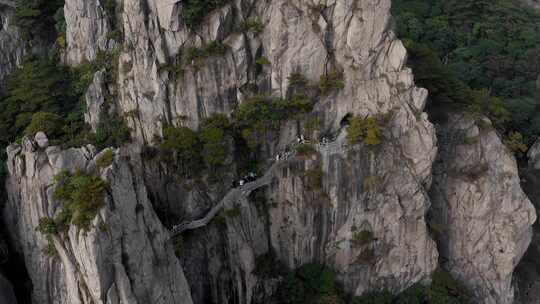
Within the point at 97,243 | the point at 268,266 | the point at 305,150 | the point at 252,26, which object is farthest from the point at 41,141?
the point at 268,266

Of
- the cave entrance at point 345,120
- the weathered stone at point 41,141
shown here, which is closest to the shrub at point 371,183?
the cave entrance at point 345,120

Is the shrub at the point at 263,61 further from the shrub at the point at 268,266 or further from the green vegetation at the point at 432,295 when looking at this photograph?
the green vegetation at the point at 432,295

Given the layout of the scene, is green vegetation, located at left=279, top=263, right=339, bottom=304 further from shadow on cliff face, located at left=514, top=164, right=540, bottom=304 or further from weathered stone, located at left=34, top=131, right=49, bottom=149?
weathered stone, located at left=34, top=131, right=49, bottom=149

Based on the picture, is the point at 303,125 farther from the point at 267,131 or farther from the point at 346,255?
the point at 346,255

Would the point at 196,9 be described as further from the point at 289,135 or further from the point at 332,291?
the point at 332,291

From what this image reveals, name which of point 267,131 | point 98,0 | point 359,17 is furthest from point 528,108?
point 98,0
